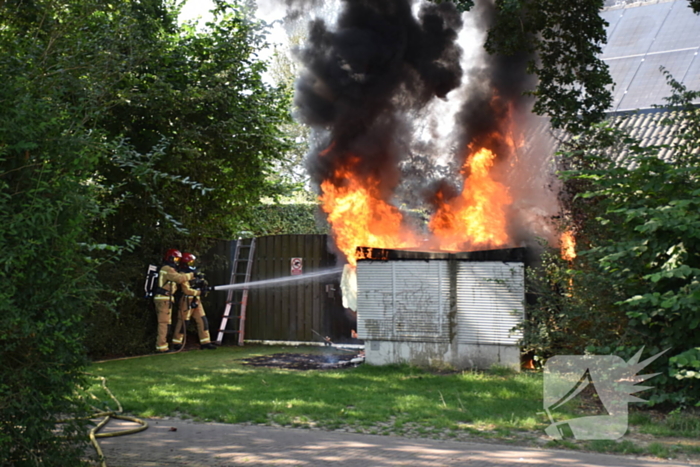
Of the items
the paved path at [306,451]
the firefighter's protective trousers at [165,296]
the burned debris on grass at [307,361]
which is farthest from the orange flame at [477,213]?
the paved path at [306,451]

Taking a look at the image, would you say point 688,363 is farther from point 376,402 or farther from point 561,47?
point 561,47

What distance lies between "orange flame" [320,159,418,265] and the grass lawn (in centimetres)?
229

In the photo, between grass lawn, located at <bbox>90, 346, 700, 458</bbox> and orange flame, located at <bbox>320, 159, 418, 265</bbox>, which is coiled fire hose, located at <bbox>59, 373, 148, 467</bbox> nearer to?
grass lawn, located at <bbox>90, 346, 700, 458</bbox>

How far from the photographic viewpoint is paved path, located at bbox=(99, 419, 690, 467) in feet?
16.9

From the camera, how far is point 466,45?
1184 centimetres

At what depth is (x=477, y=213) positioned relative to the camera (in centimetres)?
1108

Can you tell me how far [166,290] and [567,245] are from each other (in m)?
7.55

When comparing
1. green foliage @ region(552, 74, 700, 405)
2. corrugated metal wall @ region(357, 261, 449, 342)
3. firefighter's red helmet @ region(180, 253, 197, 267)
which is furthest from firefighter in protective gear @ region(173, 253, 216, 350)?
green foliage @ region(552, 74, 700, 405)

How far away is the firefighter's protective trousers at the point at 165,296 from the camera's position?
41.5 feet

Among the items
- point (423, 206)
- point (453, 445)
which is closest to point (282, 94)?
point (423, 206)

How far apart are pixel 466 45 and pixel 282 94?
4.30 metres

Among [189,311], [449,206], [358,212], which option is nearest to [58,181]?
[358,212]

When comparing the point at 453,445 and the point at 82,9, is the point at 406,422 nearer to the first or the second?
the point at 453,445

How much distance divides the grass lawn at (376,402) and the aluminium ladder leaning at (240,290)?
358 centimetres
